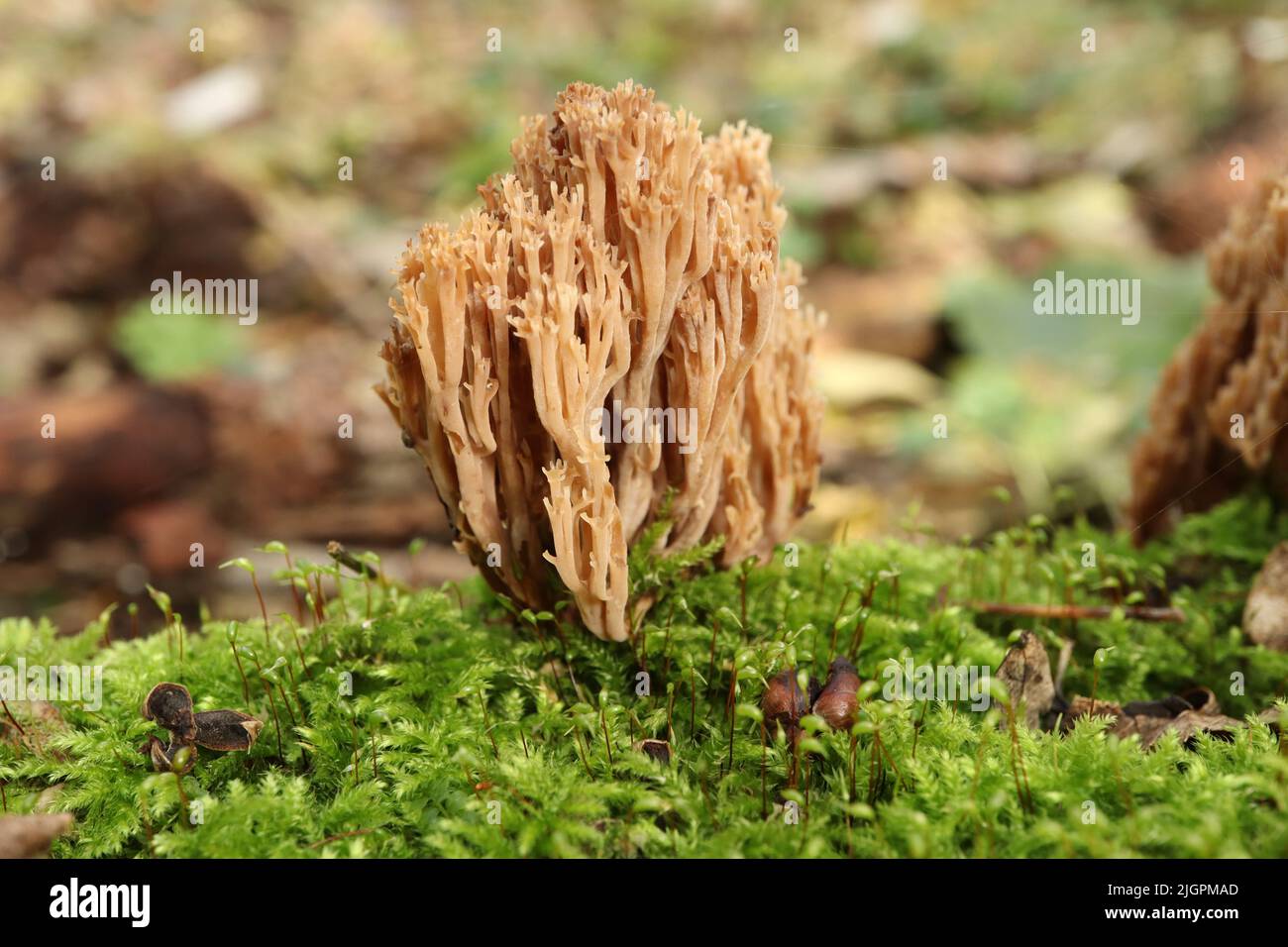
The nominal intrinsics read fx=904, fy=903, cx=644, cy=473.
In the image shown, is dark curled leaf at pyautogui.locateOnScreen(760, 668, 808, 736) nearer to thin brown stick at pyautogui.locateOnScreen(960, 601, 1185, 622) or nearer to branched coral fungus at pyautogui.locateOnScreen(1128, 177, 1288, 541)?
thin brown stick at pyautogui.locateOnScreen(960, 601, 1185, 622)

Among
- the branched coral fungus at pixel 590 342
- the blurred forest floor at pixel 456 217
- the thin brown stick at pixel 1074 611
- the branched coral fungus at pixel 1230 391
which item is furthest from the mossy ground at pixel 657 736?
the blurred forest floor at pixel 456 217

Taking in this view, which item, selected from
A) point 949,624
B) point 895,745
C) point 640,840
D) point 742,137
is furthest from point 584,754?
point 742,137

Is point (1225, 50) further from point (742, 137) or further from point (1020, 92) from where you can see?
point (742, 137)

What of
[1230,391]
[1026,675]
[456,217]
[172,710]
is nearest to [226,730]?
[172,710]

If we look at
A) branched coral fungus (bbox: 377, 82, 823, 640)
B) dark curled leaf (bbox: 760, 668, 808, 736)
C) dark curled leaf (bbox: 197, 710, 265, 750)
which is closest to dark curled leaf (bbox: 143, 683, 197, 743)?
dark curled leaf (bbox: 197, 710, 265, 750)

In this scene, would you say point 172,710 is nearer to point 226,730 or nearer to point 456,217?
point 226,730
